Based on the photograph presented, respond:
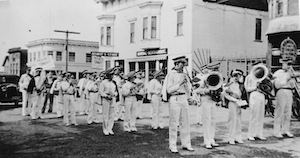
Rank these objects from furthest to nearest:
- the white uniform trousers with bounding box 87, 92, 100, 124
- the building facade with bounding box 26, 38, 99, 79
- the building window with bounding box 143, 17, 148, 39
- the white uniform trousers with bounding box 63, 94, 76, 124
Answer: the building facade with bounding box 26, 38, 99, 79 → the building window with bounding box 143, 17, 148, 39 → the white uniform trousers with bounding box 87, 92, 100, 124 → the white uniform trousers with bounding box 63, 94, 76, 124

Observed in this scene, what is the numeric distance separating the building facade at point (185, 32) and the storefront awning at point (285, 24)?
3863 millimetres

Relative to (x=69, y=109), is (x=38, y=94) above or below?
above

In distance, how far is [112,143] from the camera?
6828 millimetres

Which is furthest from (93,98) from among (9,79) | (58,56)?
(58,56)

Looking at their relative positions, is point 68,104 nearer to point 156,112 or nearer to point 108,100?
point 108,100

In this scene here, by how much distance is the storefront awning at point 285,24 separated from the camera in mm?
14523

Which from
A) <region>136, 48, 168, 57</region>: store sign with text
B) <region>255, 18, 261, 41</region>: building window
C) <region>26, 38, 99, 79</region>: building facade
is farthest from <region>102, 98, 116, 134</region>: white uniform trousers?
<region>26, 38, 99, 79</region>: building facade

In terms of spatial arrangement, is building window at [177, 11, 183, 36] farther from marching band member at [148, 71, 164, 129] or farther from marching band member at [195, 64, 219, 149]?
marching band member at [195, 64, 219, 149]

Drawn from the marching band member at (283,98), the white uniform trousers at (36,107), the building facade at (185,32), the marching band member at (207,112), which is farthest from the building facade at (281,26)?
the white uniform trousers at (36,107)

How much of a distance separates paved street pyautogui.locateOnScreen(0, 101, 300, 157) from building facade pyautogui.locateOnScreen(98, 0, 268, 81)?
31.0 feet

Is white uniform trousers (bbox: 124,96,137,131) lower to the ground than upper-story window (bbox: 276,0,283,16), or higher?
lower

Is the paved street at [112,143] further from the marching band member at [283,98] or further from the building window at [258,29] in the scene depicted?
the building window at [258,29]

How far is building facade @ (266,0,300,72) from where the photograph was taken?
14578 millimetres

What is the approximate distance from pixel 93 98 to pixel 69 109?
5.52 ft
